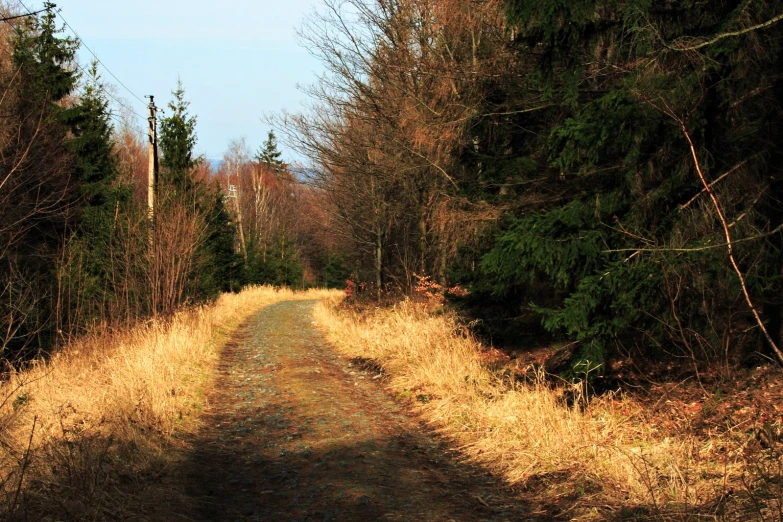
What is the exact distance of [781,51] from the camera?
6062 mm

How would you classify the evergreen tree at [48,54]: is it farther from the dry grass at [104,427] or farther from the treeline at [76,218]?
the dry grass at [104,427]

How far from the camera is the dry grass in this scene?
4195 millimetres

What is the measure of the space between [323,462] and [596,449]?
8.66 feet

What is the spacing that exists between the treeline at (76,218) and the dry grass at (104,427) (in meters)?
0.79

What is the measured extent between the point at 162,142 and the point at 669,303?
22.4 m

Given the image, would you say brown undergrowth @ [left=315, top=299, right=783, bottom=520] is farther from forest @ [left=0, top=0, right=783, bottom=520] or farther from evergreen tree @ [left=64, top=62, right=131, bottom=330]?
evergreen tree @ [left=64, top=62, right=131, bottom=330]

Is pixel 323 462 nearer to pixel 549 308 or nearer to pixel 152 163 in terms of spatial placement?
pixel 549 308

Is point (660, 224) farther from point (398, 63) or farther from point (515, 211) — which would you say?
point (398, 63)

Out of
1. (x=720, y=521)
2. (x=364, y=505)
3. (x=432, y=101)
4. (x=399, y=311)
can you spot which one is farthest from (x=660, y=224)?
(x=399, y=311)

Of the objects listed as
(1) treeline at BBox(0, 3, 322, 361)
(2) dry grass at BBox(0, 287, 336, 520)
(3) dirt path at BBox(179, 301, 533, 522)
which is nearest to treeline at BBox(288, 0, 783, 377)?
(3) dirt path at BBox(179, 301, 533, 522)

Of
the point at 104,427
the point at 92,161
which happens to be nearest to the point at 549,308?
the point at 104,427

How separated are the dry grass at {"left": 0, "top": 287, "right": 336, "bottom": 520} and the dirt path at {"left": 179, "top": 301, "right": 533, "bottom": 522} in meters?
A: 0.39

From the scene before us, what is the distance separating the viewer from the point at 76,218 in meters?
19.6

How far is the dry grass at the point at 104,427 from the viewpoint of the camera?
4195mm
